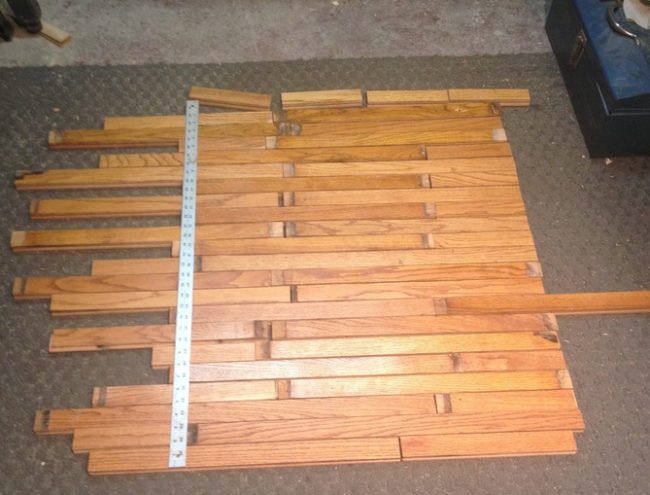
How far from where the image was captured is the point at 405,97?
213 cm

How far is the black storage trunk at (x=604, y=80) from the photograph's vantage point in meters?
1.90

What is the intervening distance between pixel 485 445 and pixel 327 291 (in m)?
0.57

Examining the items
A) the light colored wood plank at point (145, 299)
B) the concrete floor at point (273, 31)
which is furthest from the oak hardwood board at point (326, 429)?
the concrete floor at point (273, 31)

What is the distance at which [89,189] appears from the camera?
1948 millimetres

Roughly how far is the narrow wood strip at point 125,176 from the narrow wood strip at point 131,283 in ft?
1.04

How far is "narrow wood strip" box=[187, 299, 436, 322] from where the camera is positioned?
172cm

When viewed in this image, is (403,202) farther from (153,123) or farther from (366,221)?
(153,123)

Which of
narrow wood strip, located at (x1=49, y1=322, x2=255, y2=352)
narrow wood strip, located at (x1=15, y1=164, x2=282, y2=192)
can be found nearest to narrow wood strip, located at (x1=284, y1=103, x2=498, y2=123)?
narrow wood strip, located at (x1=15, y1=164, x2=282, y2=192)

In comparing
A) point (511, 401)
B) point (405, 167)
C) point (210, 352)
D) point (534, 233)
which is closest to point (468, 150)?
point (405, 167)

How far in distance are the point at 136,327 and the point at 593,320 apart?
4.21 ft

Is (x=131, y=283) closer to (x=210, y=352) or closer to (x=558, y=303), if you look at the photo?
(x=210, y=352)

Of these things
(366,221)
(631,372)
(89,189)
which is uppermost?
(89,189)

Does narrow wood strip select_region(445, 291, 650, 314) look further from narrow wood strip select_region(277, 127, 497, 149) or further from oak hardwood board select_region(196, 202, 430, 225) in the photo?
narrow wood strip select_region(277, 127, 497, 149)

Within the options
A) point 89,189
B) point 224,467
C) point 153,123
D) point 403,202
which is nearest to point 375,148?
point 403,202
